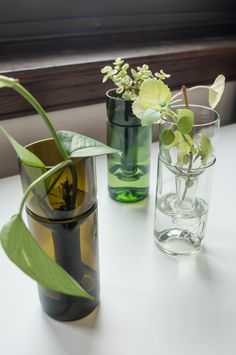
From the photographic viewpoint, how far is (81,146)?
0.32 metres

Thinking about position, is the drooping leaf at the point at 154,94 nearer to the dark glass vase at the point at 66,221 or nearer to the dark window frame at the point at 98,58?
the dark glass vase at the point at 66,221

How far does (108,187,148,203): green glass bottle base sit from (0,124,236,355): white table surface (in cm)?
4

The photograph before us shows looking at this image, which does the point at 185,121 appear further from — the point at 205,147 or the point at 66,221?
the point at 66,221

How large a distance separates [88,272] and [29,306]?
8 cm

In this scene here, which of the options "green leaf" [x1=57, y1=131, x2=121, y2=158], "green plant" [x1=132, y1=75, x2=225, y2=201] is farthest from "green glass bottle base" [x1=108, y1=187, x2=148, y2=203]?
"green leaf" [x1=57, y1=131, x2=121, y2=158]

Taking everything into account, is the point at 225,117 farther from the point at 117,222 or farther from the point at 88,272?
the point at 88,272

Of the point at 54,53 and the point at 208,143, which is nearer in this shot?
the point at 208,143

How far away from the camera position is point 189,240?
19.4 inches

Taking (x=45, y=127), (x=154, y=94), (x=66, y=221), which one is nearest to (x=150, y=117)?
(x=154, y=94)

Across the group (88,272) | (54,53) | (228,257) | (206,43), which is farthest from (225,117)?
(88,272)

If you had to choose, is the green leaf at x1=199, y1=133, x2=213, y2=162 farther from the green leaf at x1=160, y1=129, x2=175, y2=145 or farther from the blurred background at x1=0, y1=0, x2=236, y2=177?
the blurred background at x1=0, y1=0, x2=236, y2=177

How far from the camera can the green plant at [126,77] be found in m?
0.47

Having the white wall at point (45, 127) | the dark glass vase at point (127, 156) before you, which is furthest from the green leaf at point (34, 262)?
the white wall at point (45, 127)

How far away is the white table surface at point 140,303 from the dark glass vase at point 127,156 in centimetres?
5
